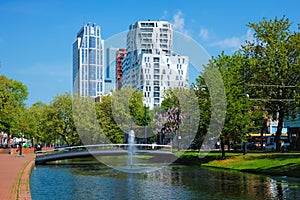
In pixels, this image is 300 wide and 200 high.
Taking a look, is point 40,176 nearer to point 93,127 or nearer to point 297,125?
point 93,127

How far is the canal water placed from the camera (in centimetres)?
2680

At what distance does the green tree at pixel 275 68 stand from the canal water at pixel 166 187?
18.4 m

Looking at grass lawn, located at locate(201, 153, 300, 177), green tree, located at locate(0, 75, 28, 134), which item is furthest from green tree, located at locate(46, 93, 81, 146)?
grass lawn, located at locate(201, 153, 300, 177)

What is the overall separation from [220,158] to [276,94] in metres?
11.1

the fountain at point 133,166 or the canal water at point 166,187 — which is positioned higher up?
the fountain at point 133,166

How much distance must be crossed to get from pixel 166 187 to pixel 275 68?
2899 cm

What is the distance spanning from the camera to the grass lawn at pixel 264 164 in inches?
1523

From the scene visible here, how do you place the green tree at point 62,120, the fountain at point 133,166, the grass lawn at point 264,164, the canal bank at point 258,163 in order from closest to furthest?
the grass lawn at point 264,164
the canal bank at point 258,163
the fountain at point 133,166
the green tree at point 62,120

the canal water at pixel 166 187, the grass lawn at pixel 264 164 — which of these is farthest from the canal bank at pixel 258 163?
the canal water at pixel 166 187

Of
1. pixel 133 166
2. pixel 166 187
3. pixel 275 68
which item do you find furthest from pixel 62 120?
pixel 166 187

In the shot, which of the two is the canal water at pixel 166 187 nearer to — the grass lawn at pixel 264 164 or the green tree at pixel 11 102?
the grass lawn at pixel 264 164

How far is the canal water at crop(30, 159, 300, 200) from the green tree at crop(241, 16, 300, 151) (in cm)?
1835

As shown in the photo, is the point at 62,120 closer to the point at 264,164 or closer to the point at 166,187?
the point at 264,164

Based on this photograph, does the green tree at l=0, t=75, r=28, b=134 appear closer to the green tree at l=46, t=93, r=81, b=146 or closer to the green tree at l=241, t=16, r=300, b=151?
the green tree at l=46, t=93, r=81, b=146
